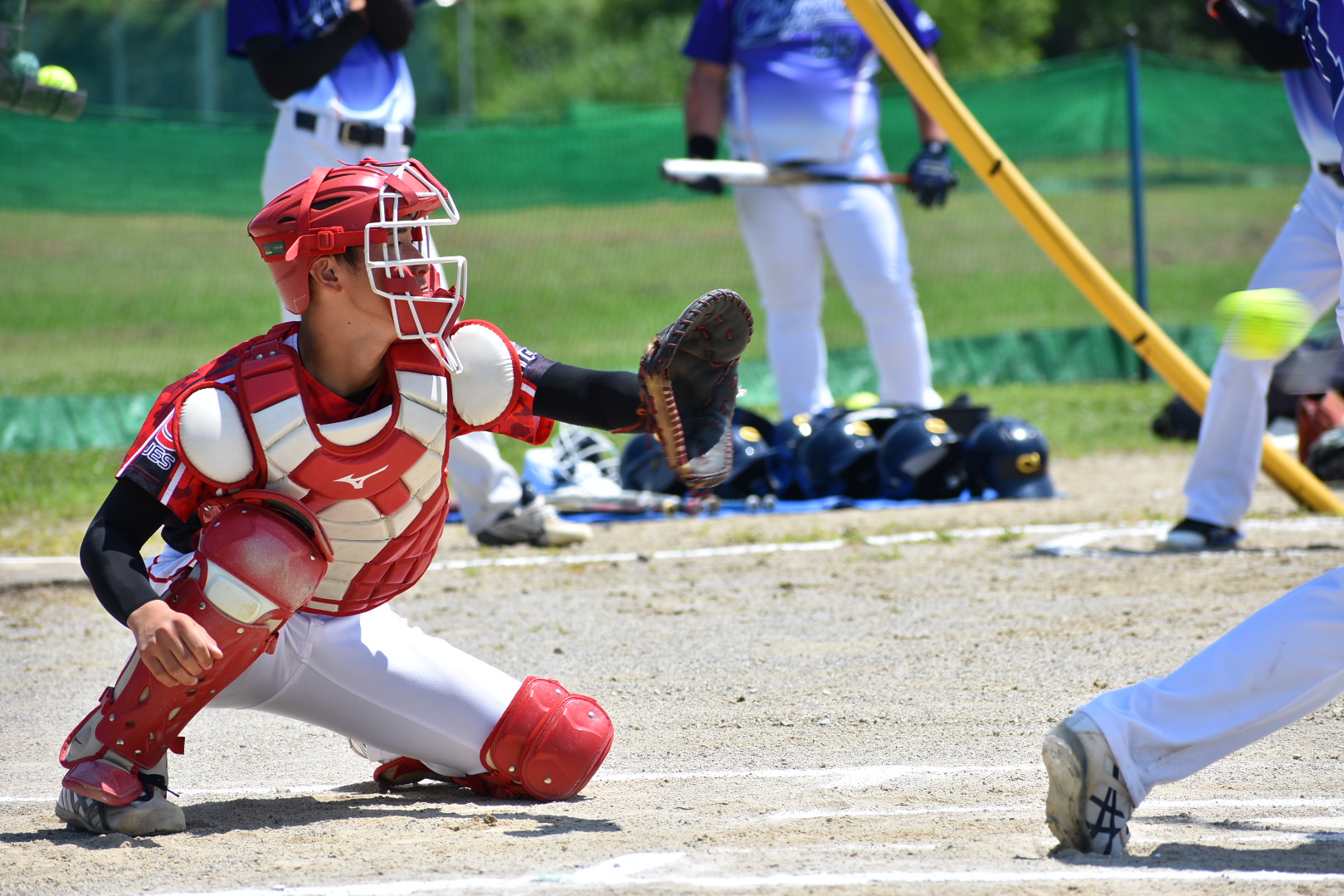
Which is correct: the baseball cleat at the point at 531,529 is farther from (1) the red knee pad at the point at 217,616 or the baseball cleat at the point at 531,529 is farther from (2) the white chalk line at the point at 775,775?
(1) the red knee pad at the point at 217,616

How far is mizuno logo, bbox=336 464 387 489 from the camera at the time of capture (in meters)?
3.07

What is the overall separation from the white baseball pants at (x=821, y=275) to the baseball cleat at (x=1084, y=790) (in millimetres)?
5229

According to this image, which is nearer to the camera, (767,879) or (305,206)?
(767,879)

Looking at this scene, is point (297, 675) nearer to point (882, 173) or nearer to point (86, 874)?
point (86, 874)

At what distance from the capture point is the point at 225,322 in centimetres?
1324

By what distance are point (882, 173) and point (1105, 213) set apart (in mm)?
7193

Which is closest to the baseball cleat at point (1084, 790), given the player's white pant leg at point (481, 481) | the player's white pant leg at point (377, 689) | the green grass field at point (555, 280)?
the player's white pant leg at point (377, 689)

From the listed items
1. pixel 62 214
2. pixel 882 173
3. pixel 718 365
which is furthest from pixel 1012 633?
pixel 62 214

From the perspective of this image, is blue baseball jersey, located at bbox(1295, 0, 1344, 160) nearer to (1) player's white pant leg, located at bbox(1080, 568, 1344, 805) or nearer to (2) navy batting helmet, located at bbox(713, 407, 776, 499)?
(1) player's white pant leg, located at bbox(1080, 568, 1344, 805)

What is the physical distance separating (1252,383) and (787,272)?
2.87m

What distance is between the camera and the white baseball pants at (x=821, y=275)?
779cm

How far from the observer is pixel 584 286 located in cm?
1534

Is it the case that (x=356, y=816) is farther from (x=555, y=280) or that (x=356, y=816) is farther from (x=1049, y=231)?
(x=555, y=280)

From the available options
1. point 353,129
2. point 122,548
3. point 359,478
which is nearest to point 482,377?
point 359,478
